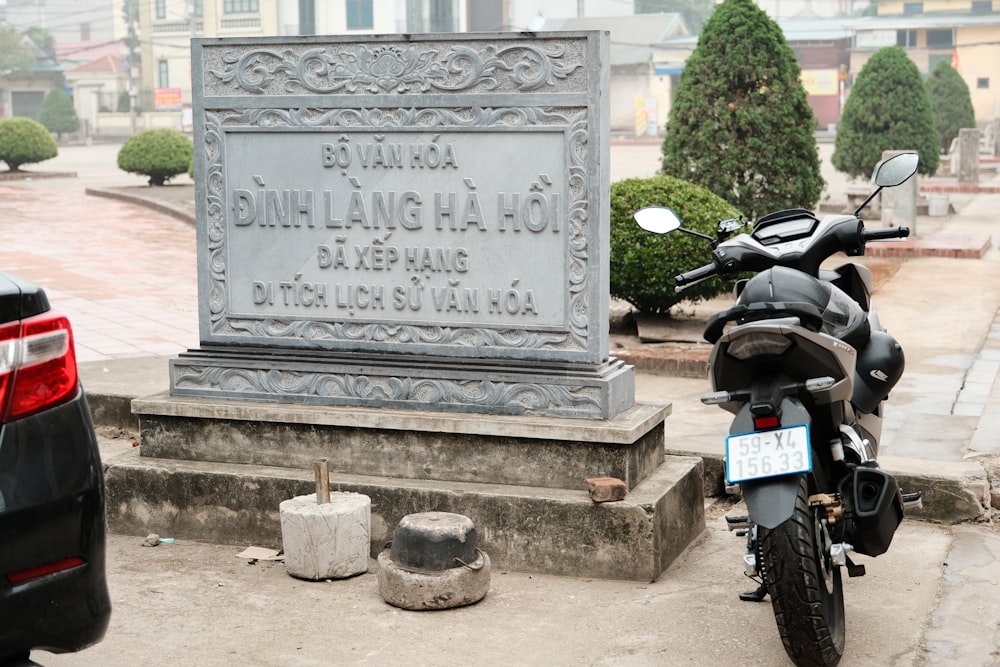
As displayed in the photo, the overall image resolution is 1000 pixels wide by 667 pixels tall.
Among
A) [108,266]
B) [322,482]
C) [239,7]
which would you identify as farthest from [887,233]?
[239,7]

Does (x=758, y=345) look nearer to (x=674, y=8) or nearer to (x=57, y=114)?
(x=57, y=114)

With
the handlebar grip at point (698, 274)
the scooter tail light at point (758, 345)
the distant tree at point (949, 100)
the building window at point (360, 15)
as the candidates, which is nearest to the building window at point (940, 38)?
the distant tree at point (949, 100)

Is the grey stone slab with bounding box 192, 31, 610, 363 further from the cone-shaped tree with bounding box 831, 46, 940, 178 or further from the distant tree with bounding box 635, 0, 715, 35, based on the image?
the distant tree with bounding box 635, 0, 715, 35

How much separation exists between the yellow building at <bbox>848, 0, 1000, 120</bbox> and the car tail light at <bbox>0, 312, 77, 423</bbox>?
2158 inches

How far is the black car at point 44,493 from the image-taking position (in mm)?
2818

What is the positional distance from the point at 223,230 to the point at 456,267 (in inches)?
38.7

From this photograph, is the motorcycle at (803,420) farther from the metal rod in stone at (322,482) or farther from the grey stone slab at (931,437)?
the grey stone slab at (931,437)

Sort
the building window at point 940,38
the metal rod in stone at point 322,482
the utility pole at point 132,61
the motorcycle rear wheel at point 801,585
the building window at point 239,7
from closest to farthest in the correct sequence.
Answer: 1. the motorcycle rear wheel at point 801,585
2. the metal rod in stone at point 322,482
3. the building window at point 940,38
4. the building window at point 239,7
5. the utility pole at point 132,61

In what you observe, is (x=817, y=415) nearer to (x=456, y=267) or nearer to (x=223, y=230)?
(x=456, y=267)

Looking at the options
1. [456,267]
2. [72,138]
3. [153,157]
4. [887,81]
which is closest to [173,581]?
[456,267]

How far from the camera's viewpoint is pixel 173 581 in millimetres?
4641

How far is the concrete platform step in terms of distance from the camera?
4551 mm

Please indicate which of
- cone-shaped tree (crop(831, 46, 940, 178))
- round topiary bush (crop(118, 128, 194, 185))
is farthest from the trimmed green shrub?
cone-shaped tree (crop(831, 46, 940, 178))

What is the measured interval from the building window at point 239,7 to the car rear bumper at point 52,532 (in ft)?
205
